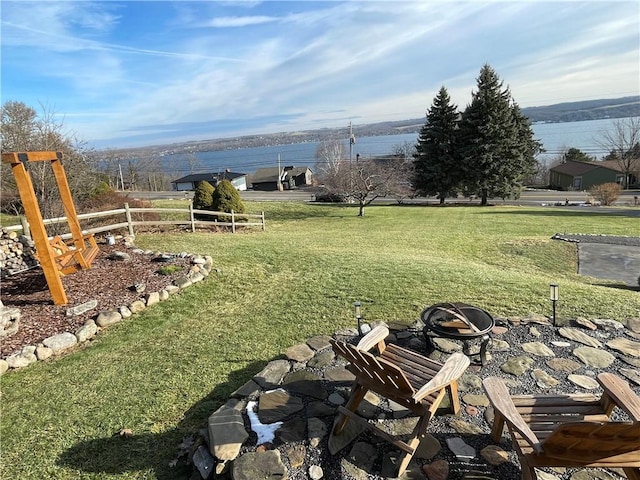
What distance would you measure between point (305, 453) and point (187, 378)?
1915 mm

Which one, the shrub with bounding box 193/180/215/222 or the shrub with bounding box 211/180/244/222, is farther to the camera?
the shrub with bounding box 193/180/215/222

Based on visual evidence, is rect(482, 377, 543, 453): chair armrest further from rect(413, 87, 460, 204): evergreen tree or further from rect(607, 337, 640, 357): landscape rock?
rect(413, 87, 460, 204): evergreen tree

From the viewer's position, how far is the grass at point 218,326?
10.3 feet

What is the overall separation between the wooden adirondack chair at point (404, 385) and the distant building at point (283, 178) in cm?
5487

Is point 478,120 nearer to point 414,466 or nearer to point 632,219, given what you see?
point 632,219

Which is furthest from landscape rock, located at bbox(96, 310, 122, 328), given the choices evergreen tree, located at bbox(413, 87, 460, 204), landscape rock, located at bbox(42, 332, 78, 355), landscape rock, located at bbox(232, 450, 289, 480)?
evergreen tree, located at bbox(413, 87, 460, 204)

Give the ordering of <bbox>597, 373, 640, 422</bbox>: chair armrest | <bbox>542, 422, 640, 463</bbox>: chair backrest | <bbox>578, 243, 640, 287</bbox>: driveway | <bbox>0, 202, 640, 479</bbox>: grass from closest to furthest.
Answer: <bbox>542, 422, 640, 463</bbox>: chair backrest
<bbox>597, 373, 640, 422</bbox>: chair armrest
<bbox>0, 202, 640, 479</bbox>: grass
<bbox>578, 243, 640, 287</bbox>: driveway

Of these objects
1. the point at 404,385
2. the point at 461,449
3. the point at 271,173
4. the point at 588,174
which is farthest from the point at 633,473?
the point at 271,173

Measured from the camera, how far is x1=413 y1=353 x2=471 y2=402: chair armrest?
2501 mm

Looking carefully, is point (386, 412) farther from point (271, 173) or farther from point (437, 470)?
point (271, 173)

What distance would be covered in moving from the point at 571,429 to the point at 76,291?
6598 millimetres

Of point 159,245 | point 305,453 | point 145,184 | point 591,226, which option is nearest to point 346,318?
point 305,453

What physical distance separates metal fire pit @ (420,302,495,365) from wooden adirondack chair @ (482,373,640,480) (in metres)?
0.91

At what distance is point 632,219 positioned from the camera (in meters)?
16.0
